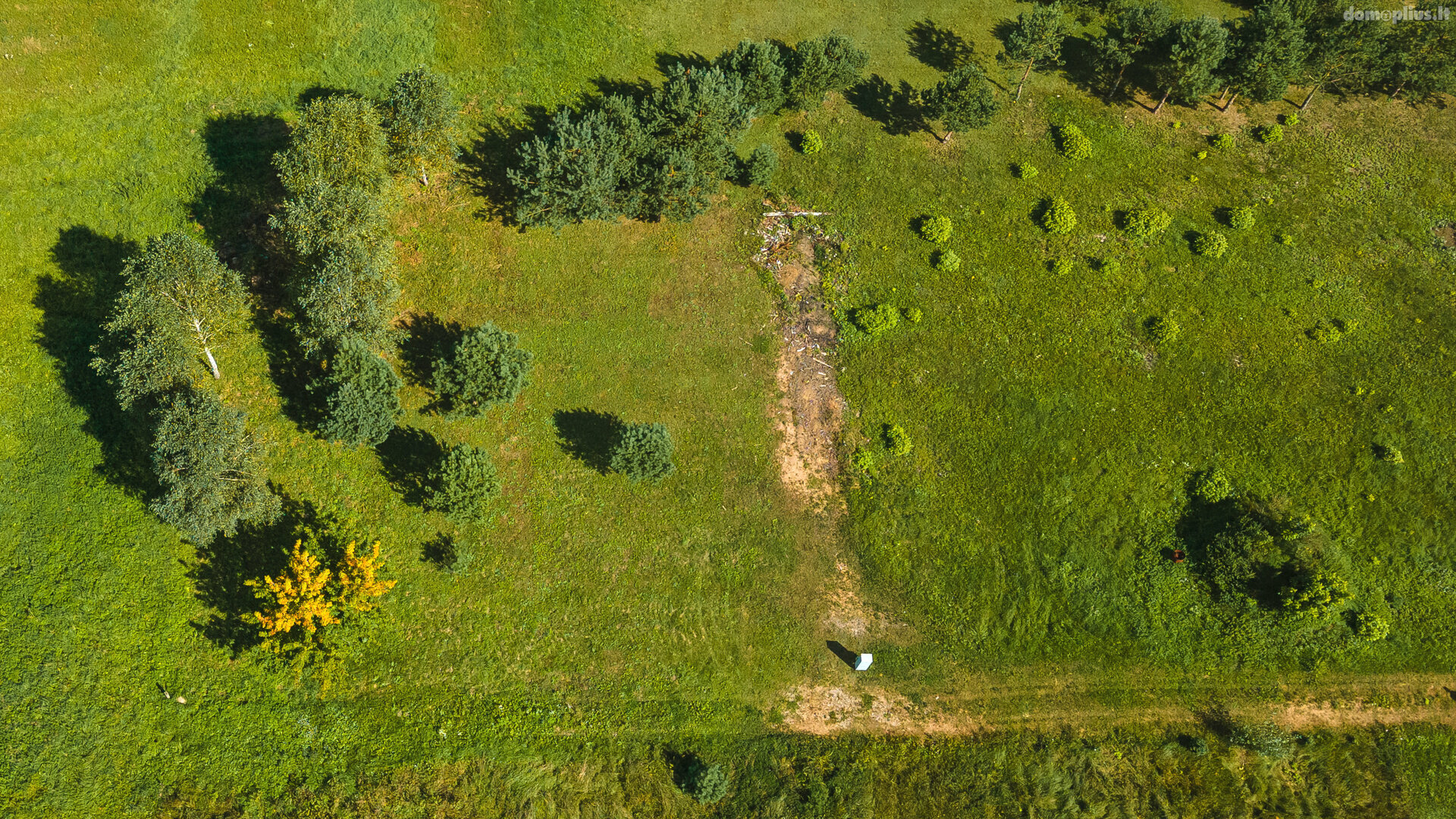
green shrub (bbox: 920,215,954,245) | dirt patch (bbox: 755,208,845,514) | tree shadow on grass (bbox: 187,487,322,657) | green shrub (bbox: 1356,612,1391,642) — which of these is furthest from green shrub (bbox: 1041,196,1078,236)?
tree shadow on grass (bbox: 187,487,322,657)

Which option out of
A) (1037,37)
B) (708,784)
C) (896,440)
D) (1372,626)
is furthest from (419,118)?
(1372,626)

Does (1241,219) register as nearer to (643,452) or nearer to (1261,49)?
(1261,49)

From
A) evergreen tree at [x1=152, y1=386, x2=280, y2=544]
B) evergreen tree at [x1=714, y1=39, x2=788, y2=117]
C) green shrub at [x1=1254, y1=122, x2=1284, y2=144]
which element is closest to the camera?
evergreen tree at [x1=152, y1=386, x2=280, y2=544]

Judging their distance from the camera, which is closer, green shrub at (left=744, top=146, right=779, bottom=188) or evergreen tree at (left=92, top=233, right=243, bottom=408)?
evergreen tree at (left=92, top=233, right=243, bottom=408)

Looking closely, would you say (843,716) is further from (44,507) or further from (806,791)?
(44,507)

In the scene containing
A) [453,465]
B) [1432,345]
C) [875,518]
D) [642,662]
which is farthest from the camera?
[1432,345]

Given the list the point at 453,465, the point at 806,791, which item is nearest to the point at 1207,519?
the point at 806,791

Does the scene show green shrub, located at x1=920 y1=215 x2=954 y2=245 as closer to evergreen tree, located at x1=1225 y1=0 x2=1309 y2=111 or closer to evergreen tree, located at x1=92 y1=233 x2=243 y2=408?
evergreen tree, located at x1=1225 y1=0 x2=1309 y2=111
